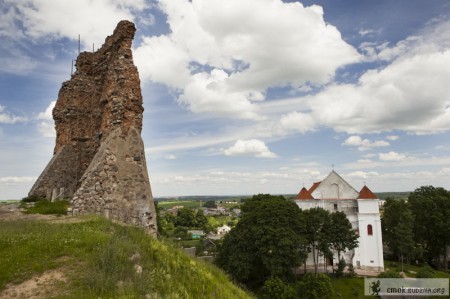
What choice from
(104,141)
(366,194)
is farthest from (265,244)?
(104,141)

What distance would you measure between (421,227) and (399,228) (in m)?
4.69

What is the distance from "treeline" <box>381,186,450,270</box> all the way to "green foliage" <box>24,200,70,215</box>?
1615 inches

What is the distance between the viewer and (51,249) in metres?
6.46

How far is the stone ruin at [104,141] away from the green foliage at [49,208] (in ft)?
1.81

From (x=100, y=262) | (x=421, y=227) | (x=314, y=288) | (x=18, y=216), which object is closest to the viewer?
(x=100, y=262)

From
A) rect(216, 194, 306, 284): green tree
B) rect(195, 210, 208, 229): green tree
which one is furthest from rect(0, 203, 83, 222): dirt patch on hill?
rect(195, 210, 208, 229): green tree

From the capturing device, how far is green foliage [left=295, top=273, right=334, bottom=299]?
78.5 ft

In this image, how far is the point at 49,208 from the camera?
11.0 m

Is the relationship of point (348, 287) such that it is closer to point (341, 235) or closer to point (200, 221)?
point (341, 235)

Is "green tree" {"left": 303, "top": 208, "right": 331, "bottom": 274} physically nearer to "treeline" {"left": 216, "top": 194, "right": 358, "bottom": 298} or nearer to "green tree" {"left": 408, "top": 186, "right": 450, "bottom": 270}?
"treeline" {"left": 216, "top": 194, "right": 358, "bottom": 298}

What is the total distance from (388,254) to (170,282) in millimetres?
50484

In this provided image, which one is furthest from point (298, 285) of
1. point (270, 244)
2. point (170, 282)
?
point (170, 282)

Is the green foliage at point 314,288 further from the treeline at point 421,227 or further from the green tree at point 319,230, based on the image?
the treeline at point 421,227

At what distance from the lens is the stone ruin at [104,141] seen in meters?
10.6
